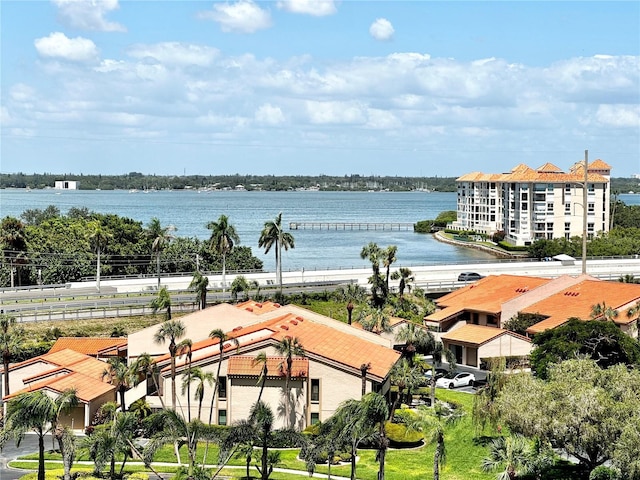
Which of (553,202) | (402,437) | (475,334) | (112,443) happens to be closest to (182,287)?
(475,334)

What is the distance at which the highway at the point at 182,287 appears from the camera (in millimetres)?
67875

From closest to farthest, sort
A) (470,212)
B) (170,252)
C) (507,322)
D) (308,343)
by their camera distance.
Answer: (308,343) < (507,322) < (170,252) < (470,212)

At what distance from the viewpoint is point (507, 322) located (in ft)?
208

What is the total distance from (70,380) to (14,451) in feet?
21.9

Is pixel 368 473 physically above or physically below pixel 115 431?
below

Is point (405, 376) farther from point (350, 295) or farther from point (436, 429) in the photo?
point (350, 295)

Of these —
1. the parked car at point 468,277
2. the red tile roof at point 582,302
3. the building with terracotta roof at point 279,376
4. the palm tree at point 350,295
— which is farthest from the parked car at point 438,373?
the parked car at point 468,277

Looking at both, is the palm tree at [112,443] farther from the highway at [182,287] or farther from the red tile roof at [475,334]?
the highway at [182,287]

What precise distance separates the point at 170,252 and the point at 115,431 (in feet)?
225

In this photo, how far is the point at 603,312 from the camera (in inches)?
2320

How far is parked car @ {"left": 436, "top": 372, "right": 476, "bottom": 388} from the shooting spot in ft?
175

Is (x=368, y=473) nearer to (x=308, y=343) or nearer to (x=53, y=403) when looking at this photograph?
(x=308, y=343)

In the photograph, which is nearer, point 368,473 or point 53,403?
point 53,403

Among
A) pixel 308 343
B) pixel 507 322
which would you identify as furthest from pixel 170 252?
pixel 308 343
